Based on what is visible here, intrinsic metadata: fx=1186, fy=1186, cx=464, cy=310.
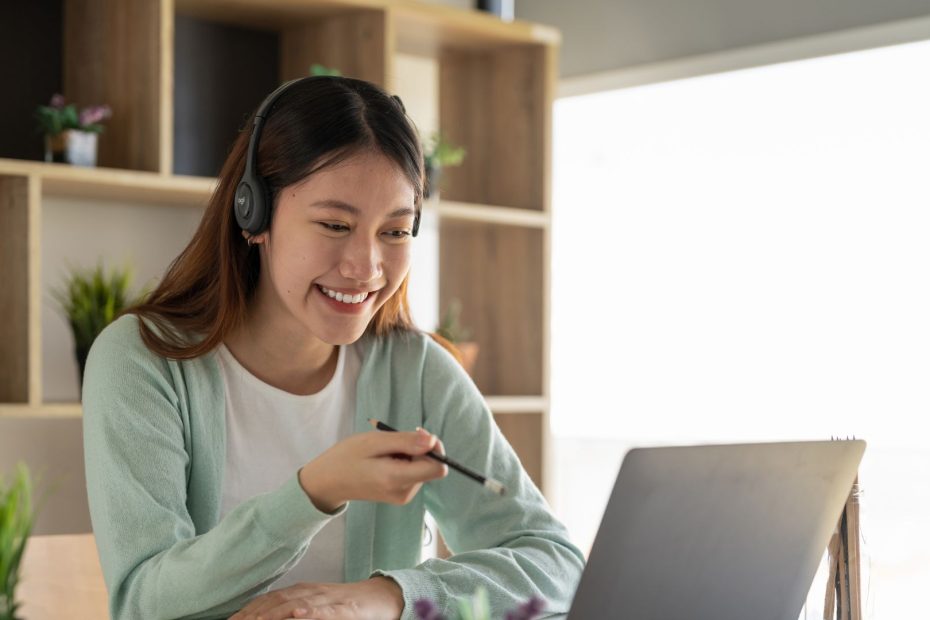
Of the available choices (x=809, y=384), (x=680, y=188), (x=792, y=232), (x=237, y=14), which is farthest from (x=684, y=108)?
(x=237, y=14)

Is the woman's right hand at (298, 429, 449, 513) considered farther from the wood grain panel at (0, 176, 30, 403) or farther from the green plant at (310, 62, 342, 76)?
the green plant at (310, 62, 342, 76)

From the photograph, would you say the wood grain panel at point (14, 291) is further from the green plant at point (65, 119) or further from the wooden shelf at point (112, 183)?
the green plant at point (65, 119)

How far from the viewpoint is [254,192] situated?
1503mm

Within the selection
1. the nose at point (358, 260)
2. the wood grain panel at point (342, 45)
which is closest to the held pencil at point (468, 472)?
the nose at point (358, 260)

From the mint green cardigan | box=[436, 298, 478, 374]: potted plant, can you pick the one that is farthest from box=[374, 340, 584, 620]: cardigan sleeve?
box=[436, 298, 478, 374]: potted plant

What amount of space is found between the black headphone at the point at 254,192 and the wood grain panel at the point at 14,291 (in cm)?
116

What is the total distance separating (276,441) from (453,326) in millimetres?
1698

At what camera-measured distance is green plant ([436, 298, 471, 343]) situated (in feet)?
10.7

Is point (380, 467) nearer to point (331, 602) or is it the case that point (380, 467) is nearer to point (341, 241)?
point (331, 602)

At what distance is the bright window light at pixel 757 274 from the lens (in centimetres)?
324

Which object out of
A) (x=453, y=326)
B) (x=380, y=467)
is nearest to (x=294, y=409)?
(x=380, y=467)

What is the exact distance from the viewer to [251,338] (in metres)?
1.65

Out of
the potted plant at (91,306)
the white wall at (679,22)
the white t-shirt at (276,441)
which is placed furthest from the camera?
the white wall at (679,22)

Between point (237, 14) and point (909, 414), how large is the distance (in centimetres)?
207
